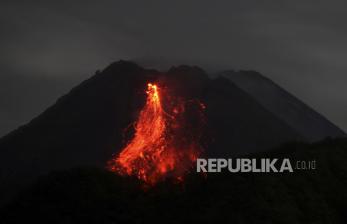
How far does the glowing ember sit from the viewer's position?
87.5 meters

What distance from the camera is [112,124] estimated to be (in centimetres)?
12344

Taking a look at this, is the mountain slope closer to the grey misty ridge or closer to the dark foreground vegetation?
the grey misty ridge

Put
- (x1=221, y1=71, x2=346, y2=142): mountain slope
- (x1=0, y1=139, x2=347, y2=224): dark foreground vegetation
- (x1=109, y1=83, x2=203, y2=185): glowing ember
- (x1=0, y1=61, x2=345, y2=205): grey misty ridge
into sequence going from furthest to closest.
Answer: (x1=221, y1=71, x2=346, y2=142): mountain slope < (x1=0, y1=61, x2=345, y2=205): grey misty ridge < (x1=109, y1=83, x2=203, y2=185): glowing ember < (x1=0, y1=139, x2=347, y2=224): dark foreground vegetation

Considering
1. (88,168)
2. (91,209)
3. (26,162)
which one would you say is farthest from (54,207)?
(26,162)

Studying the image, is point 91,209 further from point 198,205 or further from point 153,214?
point 198,205

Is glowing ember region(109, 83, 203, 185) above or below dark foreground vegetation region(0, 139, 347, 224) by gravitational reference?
above

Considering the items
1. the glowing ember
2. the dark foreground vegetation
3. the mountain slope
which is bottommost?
the dark foreground vegetation

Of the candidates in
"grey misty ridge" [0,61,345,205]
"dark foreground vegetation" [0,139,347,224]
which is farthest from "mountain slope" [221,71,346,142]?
"dark foreground vegetation" [0,139,347,224]

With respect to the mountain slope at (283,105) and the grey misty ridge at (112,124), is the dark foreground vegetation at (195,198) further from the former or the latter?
the mountain slope at (283,105)

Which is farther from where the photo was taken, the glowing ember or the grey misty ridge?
the grey misty ridge

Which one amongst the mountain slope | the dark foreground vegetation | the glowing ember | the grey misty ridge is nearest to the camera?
the dark foreground vegetation

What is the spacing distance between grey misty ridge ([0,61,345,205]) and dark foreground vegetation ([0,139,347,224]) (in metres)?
27.6

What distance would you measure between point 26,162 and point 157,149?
31.4 m

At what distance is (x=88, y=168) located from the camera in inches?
3063
